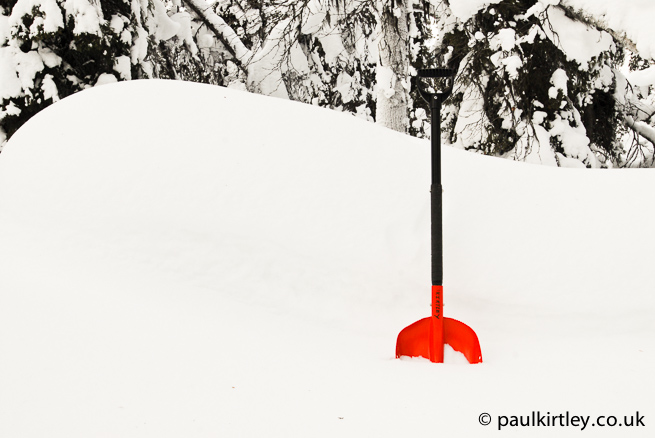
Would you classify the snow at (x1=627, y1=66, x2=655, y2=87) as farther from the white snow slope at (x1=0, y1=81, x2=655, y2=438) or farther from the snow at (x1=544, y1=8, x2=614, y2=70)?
the white snow slope at (x1=0, y1=81, x2=655, y2=438)

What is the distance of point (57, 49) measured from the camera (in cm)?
559

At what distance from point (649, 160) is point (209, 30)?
6360 mm

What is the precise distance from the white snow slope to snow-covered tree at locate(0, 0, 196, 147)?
2376 millimetres

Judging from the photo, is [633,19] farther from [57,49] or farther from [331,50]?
[331,50]

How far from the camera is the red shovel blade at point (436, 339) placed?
2.40 metres

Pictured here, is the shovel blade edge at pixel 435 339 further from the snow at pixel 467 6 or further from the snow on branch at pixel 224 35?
the snow on branch at pixel 224 35

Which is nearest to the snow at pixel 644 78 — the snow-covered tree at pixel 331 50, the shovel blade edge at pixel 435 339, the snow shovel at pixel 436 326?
the snow-covered tree at pixel 331 50

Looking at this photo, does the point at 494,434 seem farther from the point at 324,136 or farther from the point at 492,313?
the point at 324,136

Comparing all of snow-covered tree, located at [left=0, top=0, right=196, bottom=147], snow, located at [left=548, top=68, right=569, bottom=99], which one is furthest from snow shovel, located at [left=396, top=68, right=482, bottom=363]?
snow-covered tree, located at [left=0, top=0, right=196, bottom=147]

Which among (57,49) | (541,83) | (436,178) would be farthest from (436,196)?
(57,49)

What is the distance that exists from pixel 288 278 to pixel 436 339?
0.81m

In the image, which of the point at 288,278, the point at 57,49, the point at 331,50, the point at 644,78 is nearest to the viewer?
the point at 288,278

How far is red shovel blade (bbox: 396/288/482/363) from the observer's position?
7.87 ft

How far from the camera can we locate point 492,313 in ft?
8.87
